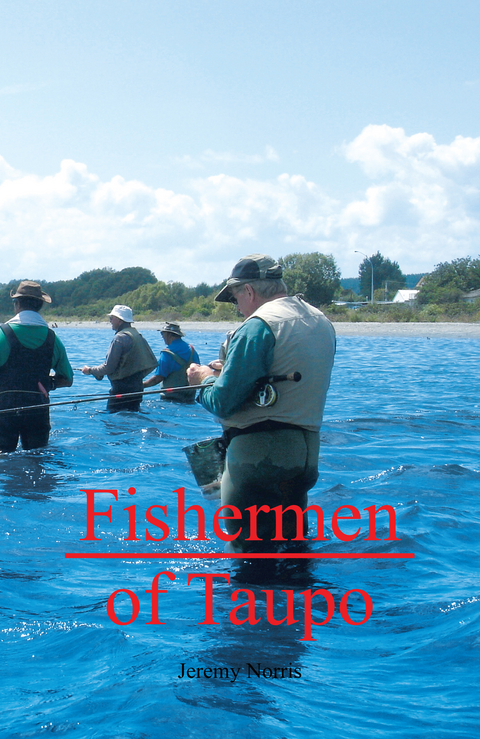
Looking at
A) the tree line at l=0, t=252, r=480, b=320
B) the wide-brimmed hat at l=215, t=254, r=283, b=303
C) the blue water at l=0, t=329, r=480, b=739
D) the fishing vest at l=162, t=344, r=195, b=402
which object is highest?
the tree line at l=0, t=252, r=480, b=320

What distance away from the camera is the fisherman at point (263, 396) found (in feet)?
12.5

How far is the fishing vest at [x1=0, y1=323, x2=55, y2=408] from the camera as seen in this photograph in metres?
7.02

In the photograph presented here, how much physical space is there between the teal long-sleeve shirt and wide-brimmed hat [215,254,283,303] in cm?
33

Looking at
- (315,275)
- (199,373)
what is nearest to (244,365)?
(199,373)

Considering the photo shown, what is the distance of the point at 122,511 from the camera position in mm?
6375

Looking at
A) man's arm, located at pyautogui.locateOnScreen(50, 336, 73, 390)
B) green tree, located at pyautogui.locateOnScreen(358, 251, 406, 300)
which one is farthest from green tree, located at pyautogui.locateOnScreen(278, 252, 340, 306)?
man's arm, located at pyautogui.locateOnScreen(50, 336, 73, 390)

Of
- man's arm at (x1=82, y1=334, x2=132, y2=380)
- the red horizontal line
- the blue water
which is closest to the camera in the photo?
the blue water

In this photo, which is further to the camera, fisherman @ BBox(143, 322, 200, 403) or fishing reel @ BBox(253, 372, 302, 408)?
fisherman @ BBox(143, 322, 200, 403)

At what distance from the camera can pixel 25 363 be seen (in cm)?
711

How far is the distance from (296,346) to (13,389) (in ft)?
13.2

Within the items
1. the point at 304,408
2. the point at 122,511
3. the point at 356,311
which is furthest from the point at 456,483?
the point at 356,311

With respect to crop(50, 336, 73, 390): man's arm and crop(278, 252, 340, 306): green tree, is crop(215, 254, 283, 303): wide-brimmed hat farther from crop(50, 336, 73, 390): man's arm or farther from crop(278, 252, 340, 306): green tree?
crop(278, 252, 340, 306): green tree

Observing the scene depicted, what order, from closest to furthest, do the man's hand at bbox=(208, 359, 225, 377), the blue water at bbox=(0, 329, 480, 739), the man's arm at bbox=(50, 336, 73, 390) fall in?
1. the blue water at bbox=(0, 329, 480, 739)
2. the man's hand at bbox=(208, 359, 225, 377)
3. the man's arm at bbox=(50, 336, 73, 390)

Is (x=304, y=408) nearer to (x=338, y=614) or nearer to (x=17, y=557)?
(x=338, y=614)
